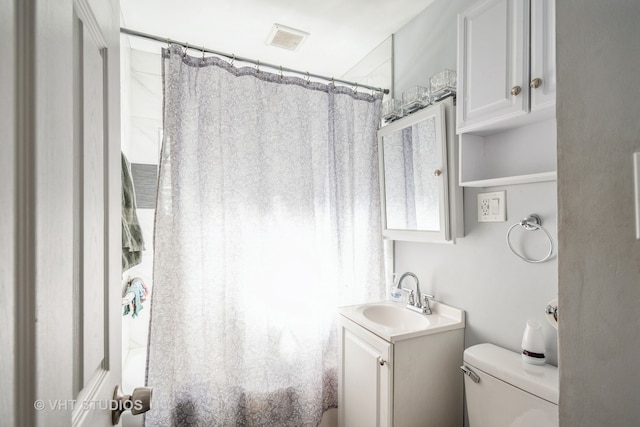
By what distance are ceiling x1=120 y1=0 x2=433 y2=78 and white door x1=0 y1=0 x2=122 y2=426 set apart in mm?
1305

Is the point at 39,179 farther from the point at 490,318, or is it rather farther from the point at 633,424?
the point at 490,318

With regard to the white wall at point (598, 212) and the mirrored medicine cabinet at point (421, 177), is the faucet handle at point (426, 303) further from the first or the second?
the white wall at point (598, 212)

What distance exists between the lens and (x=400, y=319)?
1781mm

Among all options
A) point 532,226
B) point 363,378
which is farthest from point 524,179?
point 363,378

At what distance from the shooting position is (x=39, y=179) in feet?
1.13

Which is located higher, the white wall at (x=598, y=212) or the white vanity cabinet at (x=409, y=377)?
the white wall at (x=598, y=212)

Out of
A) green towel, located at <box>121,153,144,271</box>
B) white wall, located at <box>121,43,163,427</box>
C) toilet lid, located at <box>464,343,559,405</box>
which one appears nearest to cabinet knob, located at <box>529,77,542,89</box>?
toilet lid, located at <box>464,343,559,405</box>

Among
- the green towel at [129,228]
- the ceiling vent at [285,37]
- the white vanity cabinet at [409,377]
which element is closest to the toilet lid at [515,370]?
the white vanity cabinet at [409,377]

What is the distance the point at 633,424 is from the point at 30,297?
769 millimetres

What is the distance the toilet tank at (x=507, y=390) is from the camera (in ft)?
3.30

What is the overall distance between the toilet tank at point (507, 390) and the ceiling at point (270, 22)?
6.15 ft

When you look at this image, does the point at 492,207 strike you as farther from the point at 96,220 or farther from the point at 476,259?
the point at 96,220

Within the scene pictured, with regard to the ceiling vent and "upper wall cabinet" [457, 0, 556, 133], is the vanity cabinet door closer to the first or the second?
"upper wall cabinet" [457, 0, 556, 133]

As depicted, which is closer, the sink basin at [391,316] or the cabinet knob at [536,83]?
the cabinet knob at [536,83]
